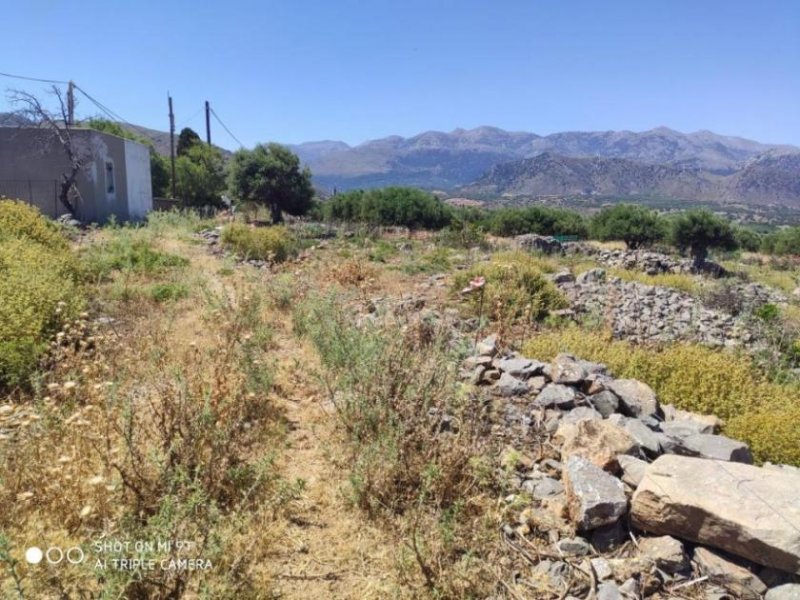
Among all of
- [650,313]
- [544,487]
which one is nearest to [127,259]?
[544,487]

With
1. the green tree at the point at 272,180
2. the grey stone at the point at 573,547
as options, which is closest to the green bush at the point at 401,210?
the green tree at the point at 272,180

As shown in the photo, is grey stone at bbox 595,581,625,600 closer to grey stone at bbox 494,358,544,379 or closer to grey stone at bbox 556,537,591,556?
grey stone at bbox 556,537,591,556

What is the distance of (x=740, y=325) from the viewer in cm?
736

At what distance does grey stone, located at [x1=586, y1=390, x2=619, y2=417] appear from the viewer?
3.69 m

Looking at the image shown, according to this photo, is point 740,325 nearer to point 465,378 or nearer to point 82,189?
point 465,378

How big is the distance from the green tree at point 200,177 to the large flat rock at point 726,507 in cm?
3066

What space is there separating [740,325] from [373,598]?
727 centimetres

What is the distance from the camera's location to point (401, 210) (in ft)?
78.3

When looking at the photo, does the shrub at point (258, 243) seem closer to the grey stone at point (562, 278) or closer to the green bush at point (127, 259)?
the green bush at point (127, 259)

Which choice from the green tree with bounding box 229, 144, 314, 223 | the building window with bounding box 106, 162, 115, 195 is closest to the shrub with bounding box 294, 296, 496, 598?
the building window with bounding box 106, 162, 115, 195

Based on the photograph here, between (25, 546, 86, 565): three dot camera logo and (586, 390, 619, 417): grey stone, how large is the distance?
3197mm

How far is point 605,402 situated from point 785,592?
1664 mm

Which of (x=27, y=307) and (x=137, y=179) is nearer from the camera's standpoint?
(x=27, y=307)

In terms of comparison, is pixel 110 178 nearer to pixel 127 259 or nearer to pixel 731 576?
pixel 127 259
